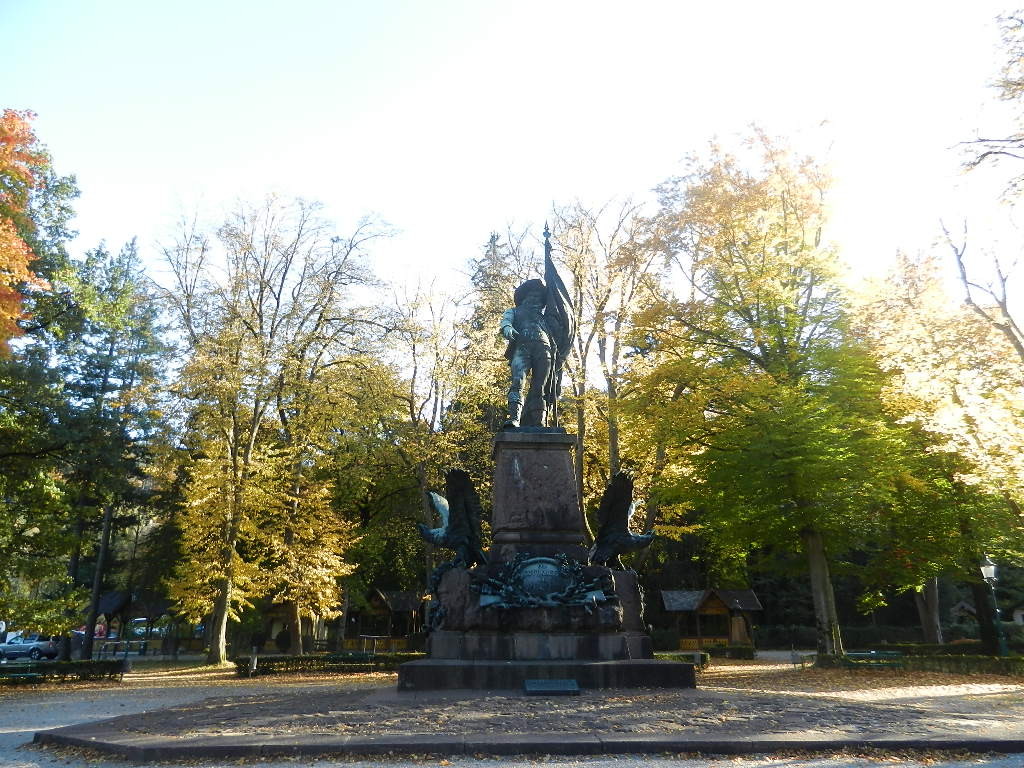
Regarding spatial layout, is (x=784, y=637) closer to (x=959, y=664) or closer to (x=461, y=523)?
(x=959, y=664)

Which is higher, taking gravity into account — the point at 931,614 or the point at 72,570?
the point at 72,570

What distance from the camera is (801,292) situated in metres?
20.2

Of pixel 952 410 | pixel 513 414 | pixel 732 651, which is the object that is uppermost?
pixel 952 410

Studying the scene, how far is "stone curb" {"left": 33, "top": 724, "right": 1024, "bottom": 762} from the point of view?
6234mm

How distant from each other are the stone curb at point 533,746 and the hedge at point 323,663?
46.1 feet

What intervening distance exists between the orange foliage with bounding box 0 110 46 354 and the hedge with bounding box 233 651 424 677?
34.1ft

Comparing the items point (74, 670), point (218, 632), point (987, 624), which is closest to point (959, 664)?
point (987, 624)

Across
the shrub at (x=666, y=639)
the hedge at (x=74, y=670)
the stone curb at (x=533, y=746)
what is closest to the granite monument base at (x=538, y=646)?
the stone curb at (x=533, y=746)

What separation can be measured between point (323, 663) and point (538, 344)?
13.0 metres

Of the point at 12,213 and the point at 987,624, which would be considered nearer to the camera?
the point at 12,213

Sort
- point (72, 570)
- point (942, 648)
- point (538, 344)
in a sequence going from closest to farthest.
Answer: point (538, 344) → point (942, 648) → point (72, 570)

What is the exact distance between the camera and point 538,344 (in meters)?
12.9

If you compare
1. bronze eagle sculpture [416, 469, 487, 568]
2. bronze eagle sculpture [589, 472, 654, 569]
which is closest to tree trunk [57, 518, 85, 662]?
bronze eagle sculpture [416, 469, 487, 568]

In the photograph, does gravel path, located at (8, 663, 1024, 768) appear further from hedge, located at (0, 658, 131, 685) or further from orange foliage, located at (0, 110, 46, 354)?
hedge, located at (0, 658, 131, 685)
